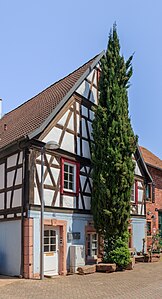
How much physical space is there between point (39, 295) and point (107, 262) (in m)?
6.21

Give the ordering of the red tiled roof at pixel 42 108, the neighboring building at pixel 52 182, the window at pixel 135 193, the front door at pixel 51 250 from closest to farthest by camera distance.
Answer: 1. the neighboring building at pixel 52 182
2. the front door at pixel 51 250
3. the red tiled roof at pixel 42 108
4. the window at pixel 135 193

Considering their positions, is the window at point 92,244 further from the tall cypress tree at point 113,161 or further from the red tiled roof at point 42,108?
the red tiled roof at point 42,108

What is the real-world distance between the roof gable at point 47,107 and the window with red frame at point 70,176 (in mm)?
1968

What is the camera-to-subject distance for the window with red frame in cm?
1617

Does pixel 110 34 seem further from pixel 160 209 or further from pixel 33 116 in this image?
pixel 160 209

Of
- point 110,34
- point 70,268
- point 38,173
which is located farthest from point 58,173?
point 110,34

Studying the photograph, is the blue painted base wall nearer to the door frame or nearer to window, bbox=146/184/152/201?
the door frame

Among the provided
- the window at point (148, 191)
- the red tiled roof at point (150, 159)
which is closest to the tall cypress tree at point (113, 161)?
the window at point (148, 191)

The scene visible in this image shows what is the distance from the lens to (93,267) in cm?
1518

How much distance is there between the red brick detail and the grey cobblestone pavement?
53cm

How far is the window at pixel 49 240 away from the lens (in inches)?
591

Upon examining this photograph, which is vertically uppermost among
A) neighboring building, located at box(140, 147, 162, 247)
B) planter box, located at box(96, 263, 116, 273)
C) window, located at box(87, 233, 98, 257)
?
neighboring building, located at box(140, 147, 162, 247)

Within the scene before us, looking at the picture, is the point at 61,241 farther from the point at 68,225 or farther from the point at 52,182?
the point at 52,182

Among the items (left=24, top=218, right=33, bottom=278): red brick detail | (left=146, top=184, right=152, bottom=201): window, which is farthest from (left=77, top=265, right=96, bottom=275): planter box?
(left=146, top=184, right=152, bottom=201): window
